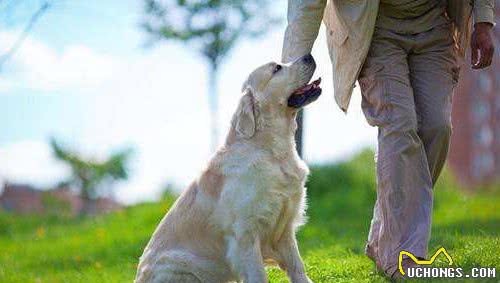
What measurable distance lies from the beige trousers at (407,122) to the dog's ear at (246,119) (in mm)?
731

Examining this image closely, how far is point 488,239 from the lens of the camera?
568cm

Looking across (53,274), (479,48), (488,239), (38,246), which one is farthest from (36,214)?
(479,48)

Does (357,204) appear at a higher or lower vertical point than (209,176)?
lower

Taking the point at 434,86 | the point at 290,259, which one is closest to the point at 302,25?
the point at 434,86

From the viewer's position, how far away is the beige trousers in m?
4.53

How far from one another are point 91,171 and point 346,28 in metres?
8.94

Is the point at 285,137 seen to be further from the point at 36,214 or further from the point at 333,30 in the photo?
the point at 36,214

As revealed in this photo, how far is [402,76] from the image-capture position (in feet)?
15.1

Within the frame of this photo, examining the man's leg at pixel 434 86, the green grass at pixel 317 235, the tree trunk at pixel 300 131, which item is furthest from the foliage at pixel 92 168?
the man's leg at pixel 434 86

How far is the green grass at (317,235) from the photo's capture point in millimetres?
5574

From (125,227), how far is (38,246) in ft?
3.74

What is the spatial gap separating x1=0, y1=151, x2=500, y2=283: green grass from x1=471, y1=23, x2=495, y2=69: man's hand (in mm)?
1197

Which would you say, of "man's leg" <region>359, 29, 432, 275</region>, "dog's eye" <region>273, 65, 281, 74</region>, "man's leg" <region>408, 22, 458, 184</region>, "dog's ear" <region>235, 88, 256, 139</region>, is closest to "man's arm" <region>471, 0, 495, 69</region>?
"man's leg" <region>408, 22, 458, 184</region>

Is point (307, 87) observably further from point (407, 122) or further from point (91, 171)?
point (91, 171)
